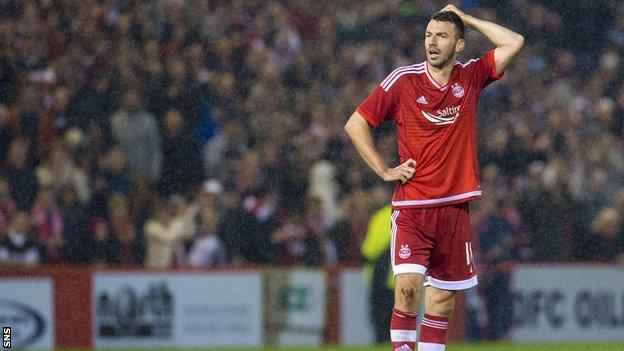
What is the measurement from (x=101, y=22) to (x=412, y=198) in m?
9.52

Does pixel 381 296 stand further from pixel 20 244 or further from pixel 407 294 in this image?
pixel 407 294

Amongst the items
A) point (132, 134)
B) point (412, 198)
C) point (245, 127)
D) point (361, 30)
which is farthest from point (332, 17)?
point (412, 198)

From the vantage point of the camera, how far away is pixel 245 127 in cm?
1783

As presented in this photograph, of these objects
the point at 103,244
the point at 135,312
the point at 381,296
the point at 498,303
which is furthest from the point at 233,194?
the point at 498,303

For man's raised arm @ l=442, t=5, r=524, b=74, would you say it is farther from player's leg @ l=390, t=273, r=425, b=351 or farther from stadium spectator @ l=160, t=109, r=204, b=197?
stadium spectator @ l=160, t=109, r=204, b=197

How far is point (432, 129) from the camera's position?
8.89 meters

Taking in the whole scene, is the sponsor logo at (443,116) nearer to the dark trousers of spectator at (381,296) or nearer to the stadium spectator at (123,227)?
the dark trousers of spectator at (381,296)

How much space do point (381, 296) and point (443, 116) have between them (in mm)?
5692

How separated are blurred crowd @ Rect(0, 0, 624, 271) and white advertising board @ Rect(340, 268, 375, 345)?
498 millimetres

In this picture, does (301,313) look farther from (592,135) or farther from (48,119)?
(592,135)

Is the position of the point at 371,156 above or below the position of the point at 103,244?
above

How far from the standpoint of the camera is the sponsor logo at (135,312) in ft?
52.1

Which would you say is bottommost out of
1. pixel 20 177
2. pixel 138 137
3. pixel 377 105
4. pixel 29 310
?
pixel 29 310

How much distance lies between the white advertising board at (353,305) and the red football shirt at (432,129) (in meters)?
7.67
